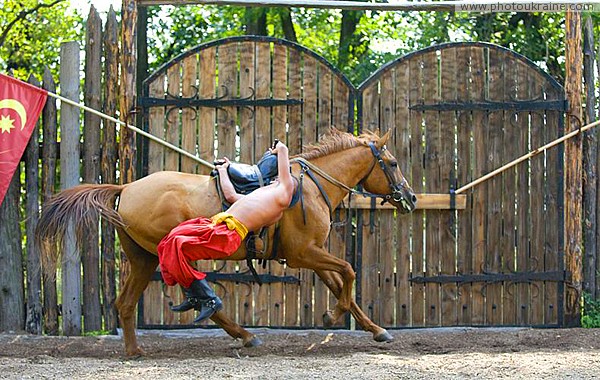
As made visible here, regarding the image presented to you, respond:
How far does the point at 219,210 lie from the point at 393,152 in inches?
84.1

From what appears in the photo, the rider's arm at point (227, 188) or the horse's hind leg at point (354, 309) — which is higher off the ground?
the rider's arm at point (227, 188)

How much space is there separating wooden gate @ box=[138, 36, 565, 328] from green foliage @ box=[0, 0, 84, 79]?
788 cm

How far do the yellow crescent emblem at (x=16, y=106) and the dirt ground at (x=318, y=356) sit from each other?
1846 millimetres

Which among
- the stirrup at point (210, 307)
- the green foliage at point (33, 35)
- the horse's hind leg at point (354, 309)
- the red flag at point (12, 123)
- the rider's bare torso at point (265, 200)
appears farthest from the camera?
the green foliage at point (33, 35)

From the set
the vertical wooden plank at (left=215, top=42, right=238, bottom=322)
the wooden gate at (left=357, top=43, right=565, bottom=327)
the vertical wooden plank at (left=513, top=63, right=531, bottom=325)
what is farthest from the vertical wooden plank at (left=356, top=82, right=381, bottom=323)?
the vertical wooden plank at (left=513, top=63, right=531, bottom=325)

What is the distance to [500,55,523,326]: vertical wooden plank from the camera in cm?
854

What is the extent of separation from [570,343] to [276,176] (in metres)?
2.71

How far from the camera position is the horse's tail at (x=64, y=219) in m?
6.76

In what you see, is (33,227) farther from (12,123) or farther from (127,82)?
(127,82)

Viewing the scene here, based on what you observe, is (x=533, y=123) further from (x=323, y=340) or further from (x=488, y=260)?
(x=323, y=340)

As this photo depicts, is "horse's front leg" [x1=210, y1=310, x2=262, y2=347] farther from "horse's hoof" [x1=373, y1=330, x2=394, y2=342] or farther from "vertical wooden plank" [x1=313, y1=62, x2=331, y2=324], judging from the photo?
"vertical wooden plank" [x1=313, y1=62, x2=331, y2=324]

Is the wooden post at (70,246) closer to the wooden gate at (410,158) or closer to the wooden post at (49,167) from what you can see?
the wooden post at (49,167)

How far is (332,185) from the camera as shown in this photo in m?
7.42

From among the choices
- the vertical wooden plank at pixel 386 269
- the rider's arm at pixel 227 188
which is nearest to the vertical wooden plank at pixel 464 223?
the vertical wooden plank at pixel 386 269
